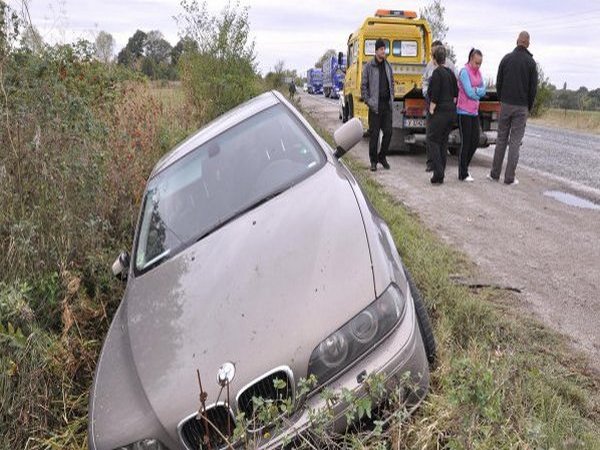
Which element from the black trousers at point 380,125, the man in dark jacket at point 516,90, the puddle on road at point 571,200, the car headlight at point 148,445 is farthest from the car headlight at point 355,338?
the black trousers at point 380,125

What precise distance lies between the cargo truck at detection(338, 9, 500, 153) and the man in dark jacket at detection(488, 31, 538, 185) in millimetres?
1814

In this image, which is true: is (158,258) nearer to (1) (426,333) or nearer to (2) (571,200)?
(1) (426,333)

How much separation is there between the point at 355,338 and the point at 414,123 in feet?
27.9

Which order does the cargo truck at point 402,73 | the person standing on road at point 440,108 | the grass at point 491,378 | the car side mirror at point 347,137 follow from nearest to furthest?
the grass at point 491,378, the car side mirror at point 347,137, the person standing on road at point 440,108, the cargo truck at point 402,73

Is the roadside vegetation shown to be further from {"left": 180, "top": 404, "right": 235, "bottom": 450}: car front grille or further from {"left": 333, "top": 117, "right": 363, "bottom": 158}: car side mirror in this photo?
{"left": 333, "top": 117, "right": 363, "bottom": 158}: car side mirror

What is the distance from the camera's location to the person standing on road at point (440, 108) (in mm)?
7953

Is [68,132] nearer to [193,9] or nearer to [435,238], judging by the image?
[435,238]

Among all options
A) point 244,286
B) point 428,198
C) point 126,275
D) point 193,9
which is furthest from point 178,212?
point 193,9

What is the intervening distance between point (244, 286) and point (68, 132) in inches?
94.3

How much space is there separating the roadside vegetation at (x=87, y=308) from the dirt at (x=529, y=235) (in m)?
0.26

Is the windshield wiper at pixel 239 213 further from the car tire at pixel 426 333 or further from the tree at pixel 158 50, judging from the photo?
the tree at pixel 158 50

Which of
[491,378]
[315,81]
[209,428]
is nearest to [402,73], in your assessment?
[491,378]

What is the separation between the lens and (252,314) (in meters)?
2.38

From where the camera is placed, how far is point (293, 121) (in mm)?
3941
